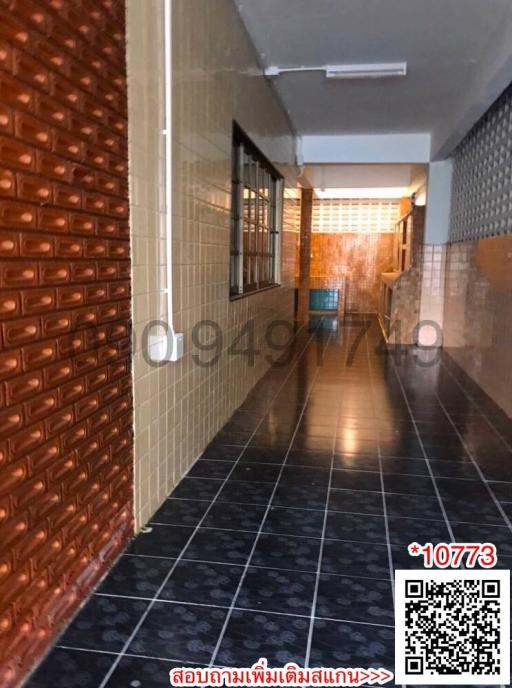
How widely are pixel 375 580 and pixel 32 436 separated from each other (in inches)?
53.8

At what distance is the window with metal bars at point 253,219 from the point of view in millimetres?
4328

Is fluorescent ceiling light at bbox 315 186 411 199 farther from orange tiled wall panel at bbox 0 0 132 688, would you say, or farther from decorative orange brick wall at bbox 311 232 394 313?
orange tiled wall panel at bbox 0 0 132 688

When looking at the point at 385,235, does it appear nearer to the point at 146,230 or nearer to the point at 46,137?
the point at 146,230

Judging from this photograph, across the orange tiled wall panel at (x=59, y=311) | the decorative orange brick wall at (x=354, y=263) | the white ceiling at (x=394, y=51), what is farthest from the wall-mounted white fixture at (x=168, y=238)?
the decorative orange brick wall at (x=354, y=263)

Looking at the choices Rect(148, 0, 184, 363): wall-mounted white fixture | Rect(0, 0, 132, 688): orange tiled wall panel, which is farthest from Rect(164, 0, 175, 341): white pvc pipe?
Rect(0, 0, 132, 688): orange tiled wall panel

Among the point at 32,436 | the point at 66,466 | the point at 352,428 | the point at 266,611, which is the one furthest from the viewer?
the point at 352,428

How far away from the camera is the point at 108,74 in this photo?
2029 millimetres

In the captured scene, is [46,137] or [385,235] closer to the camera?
[46,137]

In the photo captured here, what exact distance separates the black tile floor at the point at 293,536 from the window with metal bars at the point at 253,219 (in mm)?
1148

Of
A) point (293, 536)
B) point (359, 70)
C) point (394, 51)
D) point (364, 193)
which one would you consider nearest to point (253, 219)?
point (359, 70)

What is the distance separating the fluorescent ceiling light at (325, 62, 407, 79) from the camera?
4.72 metres

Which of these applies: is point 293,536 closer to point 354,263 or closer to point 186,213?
point 186,213

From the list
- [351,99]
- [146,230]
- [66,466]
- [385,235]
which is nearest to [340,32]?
[351,99]

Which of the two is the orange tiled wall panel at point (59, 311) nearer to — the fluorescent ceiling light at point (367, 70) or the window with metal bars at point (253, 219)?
the window with metal bars at point (253, 219)
